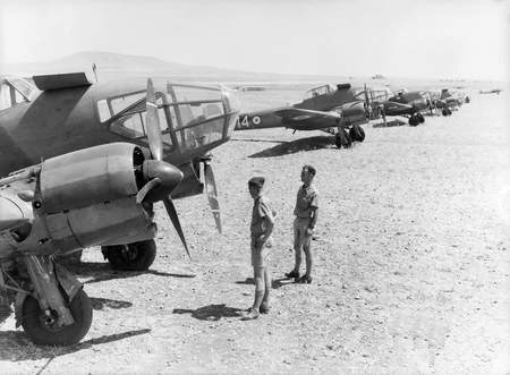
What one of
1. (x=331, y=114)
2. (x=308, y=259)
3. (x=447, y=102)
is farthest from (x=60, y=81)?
(x=447, y=102)

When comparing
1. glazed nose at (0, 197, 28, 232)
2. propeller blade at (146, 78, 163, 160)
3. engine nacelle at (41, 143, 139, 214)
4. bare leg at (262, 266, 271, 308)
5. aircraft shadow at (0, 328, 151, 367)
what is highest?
propeller blade at (146, 78, 163, 160)

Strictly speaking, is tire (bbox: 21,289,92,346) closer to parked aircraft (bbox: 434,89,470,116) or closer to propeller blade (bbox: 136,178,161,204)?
propeller blade (bbox: 136,178,161,204)

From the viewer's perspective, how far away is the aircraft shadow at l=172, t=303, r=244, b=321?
706cm

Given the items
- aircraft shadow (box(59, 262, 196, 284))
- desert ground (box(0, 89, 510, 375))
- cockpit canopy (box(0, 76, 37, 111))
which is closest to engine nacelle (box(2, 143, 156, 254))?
desert ground (box(0, 89, 510, 375))

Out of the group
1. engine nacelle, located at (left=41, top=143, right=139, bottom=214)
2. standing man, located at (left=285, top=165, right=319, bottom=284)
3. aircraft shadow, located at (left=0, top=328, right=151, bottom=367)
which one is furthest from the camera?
standing man, located at (left=285, top=165, right=319, bottom=284)

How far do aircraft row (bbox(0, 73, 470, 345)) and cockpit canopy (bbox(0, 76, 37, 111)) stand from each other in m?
0.02

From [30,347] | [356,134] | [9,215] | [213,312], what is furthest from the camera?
[356,134]

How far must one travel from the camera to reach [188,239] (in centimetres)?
1078

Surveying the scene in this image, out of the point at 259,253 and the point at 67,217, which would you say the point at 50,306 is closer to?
the point at 67,217

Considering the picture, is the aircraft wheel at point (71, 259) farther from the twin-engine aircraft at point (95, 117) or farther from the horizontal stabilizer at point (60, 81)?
the horizontal stabilizer at point (60, 81)

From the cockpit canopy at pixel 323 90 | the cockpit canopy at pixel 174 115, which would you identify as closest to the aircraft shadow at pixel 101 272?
the cockpit canopy at pixel 174 115

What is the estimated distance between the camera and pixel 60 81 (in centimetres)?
839

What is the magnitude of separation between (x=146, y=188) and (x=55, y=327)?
2.09 m

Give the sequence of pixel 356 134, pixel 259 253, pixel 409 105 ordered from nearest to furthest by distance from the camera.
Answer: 1. pixel 259 253
2. pixel 356 134
3. pixel 409 105
